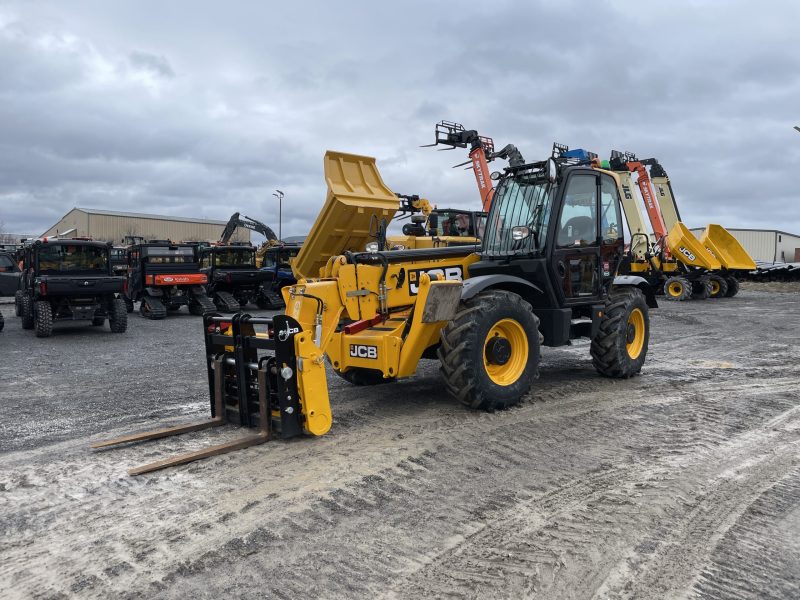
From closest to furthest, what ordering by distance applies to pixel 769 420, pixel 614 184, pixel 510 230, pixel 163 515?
pixel 163 515, pixel 769 420, pixel 510 230, pixel 614 184

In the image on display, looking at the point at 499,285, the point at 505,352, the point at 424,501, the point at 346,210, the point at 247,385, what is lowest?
the point at 424,501

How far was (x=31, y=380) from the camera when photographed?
8.05m

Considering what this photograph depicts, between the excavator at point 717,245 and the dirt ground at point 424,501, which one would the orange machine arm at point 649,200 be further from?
the dirt ground at point 424,501

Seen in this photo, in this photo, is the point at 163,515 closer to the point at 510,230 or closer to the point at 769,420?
the point at 510,230

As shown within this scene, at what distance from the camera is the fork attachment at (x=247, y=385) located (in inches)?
189

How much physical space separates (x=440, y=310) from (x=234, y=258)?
1373 centimetres

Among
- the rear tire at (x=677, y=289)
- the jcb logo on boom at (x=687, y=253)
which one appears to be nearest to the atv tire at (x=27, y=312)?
the rear tire at (x=677, y=289)

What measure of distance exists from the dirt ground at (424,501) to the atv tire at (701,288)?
51.8ft

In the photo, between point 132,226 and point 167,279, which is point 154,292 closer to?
point 167,279

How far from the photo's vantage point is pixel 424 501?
3.87m

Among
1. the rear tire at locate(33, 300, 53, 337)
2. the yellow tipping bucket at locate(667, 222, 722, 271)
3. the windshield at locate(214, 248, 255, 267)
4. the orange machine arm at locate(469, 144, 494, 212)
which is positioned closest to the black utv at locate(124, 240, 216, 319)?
the windshield at locate(214, 248, 255, 267)

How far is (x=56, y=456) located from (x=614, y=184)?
607cm

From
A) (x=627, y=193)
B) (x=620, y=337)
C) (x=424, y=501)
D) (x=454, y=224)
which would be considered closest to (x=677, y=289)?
(x=627, y=193)

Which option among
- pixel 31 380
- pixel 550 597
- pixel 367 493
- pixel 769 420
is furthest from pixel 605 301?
pixel 31 380
